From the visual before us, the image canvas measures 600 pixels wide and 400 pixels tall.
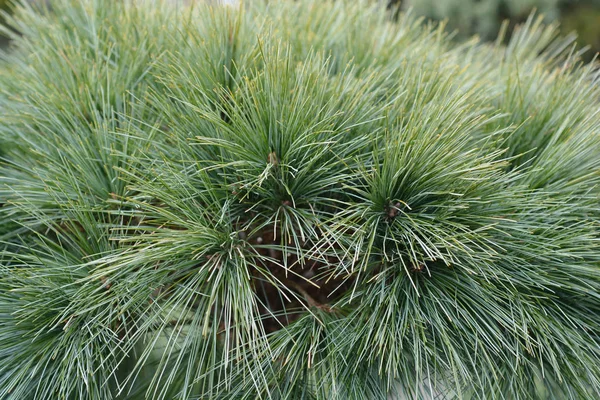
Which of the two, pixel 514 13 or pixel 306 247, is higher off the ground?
pixel 514 13

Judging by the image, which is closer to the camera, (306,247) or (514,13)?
(306,247)

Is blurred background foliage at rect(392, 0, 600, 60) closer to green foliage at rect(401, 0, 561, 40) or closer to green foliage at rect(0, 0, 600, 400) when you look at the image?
green foliage at rect(401, 0, 561, 40)

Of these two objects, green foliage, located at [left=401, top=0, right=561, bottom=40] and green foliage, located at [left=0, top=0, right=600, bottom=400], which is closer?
green foliage, located at [left=0, top=0, right=600, bottom=400]

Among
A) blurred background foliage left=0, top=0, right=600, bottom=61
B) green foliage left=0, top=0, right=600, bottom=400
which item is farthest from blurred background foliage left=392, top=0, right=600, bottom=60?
green foliage left=0, top=0, right=600, bottom=400

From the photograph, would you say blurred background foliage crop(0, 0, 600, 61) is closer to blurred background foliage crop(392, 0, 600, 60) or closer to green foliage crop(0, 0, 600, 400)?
blurred background foliage crop(392, 0, 600, 60)

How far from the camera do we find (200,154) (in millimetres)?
622

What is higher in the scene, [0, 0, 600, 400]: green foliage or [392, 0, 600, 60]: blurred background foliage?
[392, 0, 600, 60]: blurred background foliage

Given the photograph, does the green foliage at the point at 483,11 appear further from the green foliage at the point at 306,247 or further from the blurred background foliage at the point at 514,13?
the green foliage at the point at 306,247

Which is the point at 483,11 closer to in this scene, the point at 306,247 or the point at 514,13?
the point at 514,13

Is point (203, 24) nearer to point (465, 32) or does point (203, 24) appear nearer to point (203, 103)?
point (203, 103)

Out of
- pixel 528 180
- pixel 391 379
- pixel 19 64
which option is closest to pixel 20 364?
pixel 391 379

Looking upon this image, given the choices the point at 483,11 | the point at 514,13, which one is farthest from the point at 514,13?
the point at 483,11

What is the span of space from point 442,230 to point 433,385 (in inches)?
7.7

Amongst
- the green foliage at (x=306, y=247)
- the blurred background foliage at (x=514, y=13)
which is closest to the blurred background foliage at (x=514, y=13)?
the blurred background foliage at (x=514, y=13)
